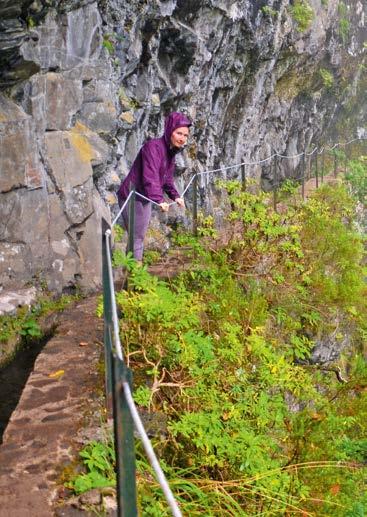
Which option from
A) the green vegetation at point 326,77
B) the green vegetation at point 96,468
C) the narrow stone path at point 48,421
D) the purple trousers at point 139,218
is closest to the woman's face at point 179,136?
the purple trousers at point 139,218

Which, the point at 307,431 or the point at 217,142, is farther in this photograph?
the point at 217,142

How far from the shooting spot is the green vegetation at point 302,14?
1655cm

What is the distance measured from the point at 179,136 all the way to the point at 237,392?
8.38 feet

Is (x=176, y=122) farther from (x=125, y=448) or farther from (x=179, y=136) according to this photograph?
(x=125, y=448)

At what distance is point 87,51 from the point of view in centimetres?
775

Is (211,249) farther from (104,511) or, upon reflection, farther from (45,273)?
(104,511)

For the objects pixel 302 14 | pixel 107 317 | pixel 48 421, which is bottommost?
pixel 48 421

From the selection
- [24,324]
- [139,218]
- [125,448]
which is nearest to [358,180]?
[139,218]

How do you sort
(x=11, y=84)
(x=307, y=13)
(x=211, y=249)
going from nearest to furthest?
(x=11, y=84) → (x=211, y=249) → (x=307, y=13)

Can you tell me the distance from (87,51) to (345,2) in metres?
18.2

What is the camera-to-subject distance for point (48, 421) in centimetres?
373

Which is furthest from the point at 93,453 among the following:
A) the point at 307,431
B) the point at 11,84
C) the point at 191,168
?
the point at 191,168

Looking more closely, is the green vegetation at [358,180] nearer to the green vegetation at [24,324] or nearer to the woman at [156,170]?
the woman at [156,170]

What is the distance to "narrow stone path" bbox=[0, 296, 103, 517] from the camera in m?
3.02
